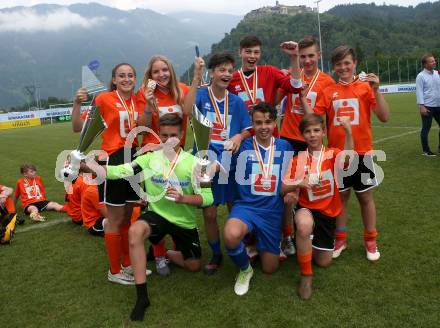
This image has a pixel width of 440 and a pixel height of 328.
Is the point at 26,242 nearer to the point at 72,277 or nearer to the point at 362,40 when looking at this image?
the point at 72,277

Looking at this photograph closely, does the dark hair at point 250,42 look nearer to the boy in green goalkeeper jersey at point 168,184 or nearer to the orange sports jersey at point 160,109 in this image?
the orange sports jersey at point 160,109

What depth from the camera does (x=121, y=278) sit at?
387 centimetres

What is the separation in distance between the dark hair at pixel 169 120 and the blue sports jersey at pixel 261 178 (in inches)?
26.3

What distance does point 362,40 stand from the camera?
9081cm

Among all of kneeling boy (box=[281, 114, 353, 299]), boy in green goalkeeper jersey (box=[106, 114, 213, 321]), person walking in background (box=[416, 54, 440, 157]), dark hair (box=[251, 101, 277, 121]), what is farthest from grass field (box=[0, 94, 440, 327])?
person walking in background (box=[416, 54, 440, 157])

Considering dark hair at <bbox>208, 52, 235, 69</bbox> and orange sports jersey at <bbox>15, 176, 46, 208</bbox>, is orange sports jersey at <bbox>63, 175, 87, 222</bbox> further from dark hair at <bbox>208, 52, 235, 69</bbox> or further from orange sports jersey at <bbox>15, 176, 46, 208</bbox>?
dark hair at <bbox>208, 52, 235, 69</bbox>

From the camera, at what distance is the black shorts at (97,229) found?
17.0 ft

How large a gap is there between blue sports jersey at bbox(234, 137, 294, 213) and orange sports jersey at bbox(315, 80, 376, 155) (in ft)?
1.98

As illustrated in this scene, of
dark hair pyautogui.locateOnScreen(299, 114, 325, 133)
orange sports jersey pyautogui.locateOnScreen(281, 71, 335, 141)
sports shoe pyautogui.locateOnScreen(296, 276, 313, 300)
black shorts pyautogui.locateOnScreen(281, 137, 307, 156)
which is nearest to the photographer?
sports shoe pyautogui.locateOnScreen(296, 276, 313, 300)

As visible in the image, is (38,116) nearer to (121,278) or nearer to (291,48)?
(121,278)

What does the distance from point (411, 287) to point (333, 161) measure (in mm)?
1250

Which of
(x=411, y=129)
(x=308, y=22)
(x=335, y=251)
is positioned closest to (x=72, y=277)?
(x=335, y=251)

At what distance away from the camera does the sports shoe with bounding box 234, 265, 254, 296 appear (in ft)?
11.4

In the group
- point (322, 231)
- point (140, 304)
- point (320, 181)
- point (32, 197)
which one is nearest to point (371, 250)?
point (322, 231)
